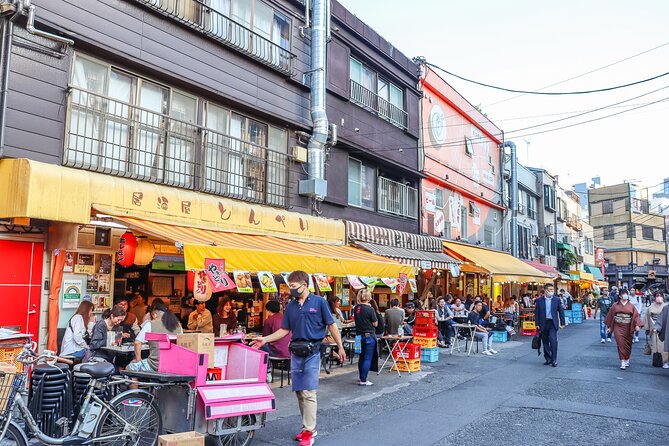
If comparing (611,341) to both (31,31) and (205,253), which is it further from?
(31,31)

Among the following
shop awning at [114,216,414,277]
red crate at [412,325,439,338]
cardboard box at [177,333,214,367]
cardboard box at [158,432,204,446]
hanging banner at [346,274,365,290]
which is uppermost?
shop awning at [114,216,414,277]

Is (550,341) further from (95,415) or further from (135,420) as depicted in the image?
(95,415)

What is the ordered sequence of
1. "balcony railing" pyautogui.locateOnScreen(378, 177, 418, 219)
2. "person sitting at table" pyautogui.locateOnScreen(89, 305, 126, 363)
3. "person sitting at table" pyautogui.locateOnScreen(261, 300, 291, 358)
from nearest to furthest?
"person sitting at table" pyautogui.locateOnScreen(89, 305, 126, 363) → "person sitting at table" pyautogui.locateOnScreen(261, 300, 291, 358) → "balcony railing" pyautogui.locateOnScreen(378, 177, 418, 219)

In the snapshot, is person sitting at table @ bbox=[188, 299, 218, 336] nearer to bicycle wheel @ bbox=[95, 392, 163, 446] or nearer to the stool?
the stool

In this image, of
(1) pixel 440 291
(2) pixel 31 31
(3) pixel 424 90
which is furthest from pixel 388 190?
(2) pixel 31 31

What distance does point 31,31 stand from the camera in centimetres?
883

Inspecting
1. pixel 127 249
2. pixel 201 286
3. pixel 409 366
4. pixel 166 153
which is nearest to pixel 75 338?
pixel 127 249

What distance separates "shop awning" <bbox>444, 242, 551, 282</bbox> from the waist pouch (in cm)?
1527

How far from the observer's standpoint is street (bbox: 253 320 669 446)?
7.09 meters

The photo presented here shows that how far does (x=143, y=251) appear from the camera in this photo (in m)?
10.2

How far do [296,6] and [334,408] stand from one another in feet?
35.9

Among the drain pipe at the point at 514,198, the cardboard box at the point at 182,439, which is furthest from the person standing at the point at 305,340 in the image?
the drain pipe at the point at 514,198

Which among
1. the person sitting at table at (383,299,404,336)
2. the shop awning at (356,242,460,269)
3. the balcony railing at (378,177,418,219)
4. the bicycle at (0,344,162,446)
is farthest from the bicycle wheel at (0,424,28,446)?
the balcony railing at (378,177,418,219)

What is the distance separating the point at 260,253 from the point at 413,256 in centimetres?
808
